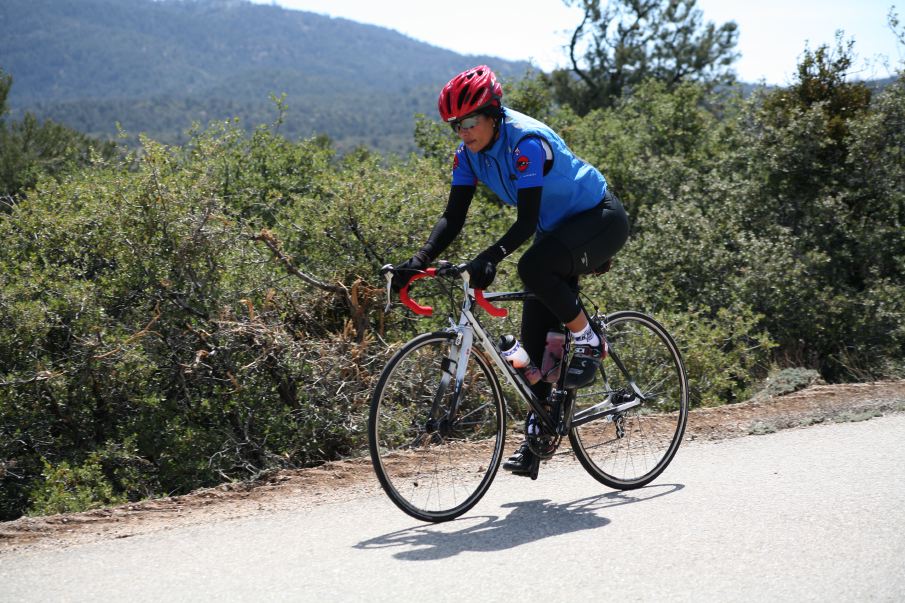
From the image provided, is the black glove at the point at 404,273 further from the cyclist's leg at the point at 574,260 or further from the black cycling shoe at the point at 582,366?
the black cycling shoe at the point at 582,366

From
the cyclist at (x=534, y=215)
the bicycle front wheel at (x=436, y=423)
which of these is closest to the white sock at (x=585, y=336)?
the cyclist at (x=534, y=215)

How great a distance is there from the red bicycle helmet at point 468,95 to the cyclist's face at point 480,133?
0.09 m

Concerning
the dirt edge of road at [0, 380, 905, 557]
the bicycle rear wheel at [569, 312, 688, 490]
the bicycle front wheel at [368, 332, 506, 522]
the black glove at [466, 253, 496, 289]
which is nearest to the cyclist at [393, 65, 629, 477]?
the black glove at [466, 253, 496, 289]

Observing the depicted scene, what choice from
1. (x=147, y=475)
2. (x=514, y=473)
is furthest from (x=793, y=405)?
(x=147, y=475)

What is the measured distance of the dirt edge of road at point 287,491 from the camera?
446 cm

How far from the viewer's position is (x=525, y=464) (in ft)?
16.0

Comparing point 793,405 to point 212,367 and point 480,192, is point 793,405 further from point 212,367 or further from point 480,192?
point 480,192

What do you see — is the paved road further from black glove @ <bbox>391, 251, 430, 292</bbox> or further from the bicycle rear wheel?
black glove @ <bbox>391, 251, 430, 292</bbox>

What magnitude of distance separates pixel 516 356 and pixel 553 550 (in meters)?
1.13

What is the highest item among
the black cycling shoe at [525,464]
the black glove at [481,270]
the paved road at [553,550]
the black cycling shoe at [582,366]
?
the black glove at [481,270]

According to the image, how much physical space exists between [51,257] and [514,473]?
4897 mm

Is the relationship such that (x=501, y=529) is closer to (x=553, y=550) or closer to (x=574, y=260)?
(x=553, y=550)

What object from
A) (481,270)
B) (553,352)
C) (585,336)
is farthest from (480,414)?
(481,270)

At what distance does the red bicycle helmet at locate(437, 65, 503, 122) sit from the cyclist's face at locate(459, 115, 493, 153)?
0.29ft
